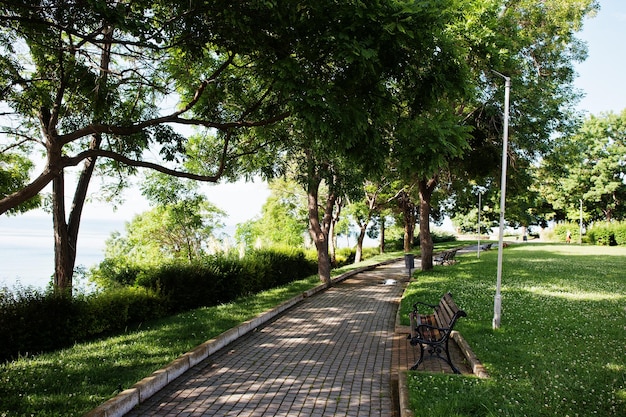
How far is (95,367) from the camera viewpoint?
22.2ft

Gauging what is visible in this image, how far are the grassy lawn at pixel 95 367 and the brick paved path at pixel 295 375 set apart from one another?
571 millimetres

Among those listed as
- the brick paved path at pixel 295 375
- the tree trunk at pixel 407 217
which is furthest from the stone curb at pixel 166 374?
the tree trunk at pixel 407 217

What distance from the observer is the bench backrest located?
21.9ft

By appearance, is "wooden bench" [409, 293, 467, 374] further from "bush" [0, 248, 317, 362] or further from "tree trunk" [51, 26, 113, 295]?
"tree trunk" [51, 26, 113, 295]

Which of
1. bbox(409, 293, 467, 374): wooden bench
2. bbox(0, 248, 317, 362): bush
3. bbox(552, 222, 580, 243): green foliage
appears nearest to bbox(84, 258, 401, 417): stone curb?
bbox(0, 248, 317, 362): bush

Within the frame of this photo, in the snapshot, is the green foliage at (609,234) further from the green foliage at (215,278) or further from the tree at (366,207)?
the green foliage at (215,278)

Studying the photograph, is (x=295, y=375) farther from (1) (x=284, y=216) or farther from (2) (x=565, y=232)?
(2) (x=565, y=232)

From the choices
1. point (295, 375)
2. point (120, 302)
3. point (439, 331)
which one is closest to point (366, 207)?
point (120, 302)

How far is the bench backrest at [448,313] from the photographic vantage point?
6.68 m

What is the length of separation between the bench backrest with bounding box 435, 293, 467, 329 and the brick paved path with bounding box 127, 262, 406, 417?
1101 millimetres

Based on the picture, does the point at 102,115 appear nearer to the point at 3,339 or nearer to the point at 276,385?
the point at 3,339

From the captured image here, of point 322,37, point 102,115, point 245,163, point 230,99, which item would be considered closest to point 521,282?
point 245,163

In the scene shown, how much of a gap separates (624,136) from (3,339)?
6682 cm

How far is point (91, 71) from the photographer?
32.3 ft
